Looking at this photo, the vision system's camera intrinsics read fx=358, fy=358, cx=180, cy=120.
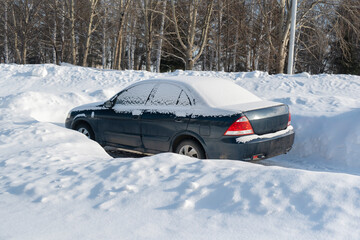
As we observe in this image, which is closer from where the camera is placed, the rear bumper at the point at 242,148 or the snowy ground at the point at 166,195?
the snowy ground at the point at 166,195

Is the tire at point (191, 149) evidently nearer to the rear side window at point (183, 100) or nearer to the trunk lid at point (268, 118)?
the rear side window at point (183, 100)

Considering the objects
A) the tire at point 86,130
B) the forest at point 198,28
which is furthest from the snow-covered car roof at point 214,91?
the forest at point 198,28

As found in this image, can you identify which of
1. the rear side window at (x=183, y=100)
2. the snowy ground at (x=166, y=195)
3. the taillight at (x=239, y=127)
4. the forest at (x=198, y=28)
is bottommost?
the snowy ground at (x=166, y=195)

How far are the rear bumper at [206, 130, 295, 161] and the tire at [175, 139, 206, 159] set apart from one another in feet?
0.55

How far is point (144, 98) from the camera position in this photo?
6211mm

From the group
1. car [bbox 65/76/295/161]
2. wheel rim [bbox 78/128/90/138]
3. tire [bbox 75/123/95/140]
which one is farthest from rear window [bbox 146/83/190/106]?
wheel rim [bbox 78/128/90/138]

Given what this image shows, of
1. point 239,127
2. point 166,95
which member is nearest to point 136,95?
point 166,95

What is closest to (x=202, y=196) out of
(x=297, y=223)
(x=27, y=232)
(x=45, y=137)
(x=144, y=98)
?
(x=297, y=223)

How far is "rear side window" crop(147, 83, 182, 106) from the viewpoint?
18.8ft

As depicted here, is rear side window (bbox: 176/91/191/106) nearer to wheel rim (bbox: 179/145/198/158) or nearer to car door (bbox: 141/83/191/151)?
car door (bbox: 141/83/191/151)

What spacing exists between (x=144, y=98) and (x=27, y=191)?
2.88m

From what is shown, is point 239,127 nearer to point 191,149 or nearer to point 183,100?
point 191,149

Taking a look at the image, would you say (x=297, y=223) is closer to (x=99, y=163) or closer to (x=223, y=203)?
(x=223, y=203)

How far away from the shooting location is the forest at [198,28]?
2017 cm
